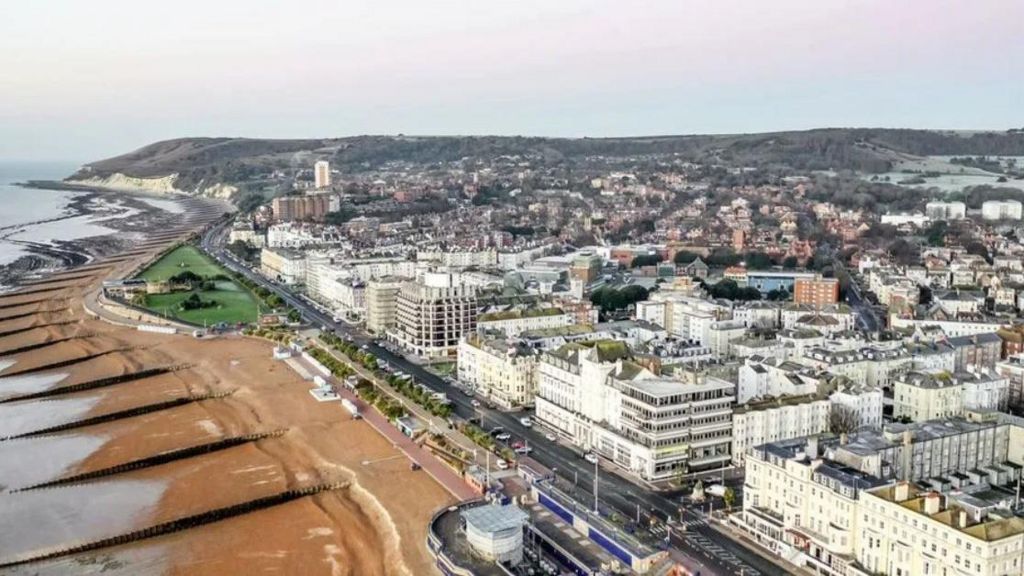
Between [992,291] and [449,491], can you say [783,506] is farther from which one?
[992,291]

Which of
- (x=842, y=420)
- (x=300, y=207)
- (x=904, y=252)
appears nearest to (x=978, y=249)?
(x=904, y=252)

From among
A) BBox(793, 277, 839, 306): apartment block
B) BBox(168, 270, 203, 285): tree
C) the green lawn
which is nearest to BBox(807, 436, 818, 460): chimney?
BBox(793, 277, 839, 306): apartment block

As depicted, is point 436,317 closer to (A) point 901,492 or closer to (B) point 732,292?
(B) point 732,292

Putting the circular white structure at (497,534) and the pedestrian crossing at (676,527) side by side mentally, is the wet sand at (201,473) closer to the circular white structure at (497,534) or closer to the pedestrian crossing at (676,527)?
the circular white structure at (497,534)

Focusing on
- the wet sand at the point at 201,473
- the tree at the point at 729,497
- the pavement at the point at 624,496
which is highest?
the tree at the point at 729,497

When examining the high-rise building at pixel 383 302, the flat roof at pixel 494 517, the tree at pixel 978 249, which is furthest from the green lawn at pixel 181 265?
the tree at pixel 978 249

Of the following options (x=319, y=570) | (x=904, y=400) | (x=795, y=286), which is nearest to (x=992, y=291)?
(x=795, y=286)
